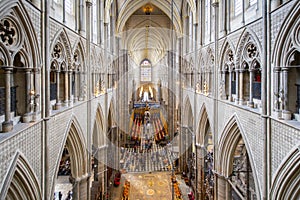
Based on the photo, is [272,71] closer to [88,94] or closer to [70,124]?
[70,124]

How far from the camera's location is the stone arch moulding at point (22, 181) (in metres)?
5.69

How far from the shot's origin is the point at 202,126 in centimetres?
1673

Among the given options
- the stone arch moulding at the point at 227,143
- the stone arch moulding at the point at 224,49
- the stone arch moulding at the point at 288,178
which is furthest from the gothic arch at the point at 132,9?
the stone arch moulding at the point at 288,178

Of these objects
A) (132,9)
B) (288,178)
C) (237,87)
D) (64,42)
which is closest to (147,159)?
(132,9)

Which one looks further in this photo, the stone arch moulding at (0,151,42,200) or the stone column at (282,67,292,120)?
the stone column at (282,67,292,120)

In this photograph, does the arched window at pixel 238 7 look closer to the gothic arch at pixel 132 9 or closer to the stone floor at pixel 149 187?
the gothic arch at pixel 132 9

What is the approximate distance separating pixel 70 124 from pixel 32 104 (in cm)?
322

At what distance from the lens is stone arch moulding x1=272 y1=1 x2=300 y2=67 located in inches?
243

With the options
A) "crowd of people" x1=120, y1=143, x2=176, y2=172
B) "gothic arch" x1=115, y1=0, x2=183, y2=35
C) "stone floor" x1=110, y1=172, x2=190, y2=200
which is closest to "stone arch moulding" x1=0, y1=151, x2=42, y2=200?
"stone floor" x1=110, y1=172, x2=190, y2=200

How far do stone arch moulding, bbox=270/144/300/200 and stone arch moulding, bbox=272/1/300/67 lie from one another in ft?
7.97

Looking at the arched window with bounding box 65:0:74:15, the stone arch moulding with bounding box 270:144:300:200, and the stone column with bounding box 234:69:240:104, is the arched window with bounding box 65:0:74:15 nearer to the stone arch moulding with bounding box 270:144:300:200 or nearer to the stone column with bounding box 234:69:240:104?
the stone column with bounding box 234:69:240:104

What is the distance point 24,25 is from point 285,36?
21.4 feet

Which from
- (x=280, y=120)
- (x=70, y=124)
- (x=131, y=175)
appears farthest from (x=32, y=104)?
(x=131, y=175)

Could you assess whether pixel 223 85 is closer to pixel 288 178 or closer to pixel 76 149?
pixel 288 178
